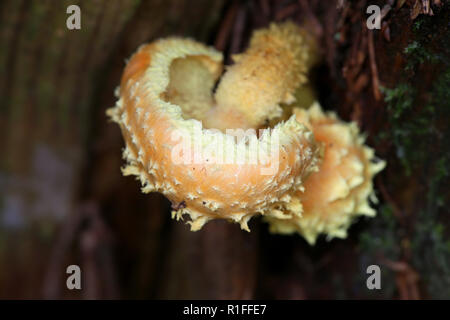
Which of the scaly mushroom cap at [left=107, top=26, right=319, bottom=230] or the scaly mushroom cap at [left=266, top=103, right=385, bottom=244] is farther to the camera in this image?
the scaly mushroom cap at [left=266, top=103, right=385, bottom=244]

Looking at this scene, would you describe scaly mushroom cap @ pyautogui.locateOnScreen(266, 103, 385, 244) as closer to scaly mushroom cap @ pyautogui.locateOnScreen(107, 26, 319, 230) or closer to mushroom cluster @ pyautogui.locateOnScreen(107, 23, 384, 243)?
mushroom cluster @ pyautogui.locateOnScreen(107, 23, 384, 243)

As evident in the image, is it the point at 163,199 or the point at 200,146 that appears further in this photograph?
the point at 163,199

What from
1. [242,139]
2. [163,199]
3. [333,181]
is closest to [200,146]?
[242,139]

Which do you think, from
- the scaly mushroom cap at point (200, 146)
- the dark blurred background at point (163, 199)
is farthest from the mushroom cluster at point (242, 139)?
the dark blurred background at point (163, 199)

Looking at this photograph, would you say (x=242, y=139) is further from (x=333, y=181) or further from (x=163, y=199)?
(x=163, y=199)

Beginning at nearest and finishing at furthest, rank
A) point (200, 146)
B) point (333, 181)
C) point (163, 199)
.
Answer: point (200, 146), point (333, 181), point (163, 199)

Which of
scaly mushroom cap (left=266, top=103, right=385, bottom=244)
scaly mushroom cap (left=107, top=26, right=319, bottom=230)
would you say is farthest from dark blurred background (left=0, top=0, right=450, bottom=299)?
scaly mushroom cap (left=107, top=26, right=319, bottom=230)
